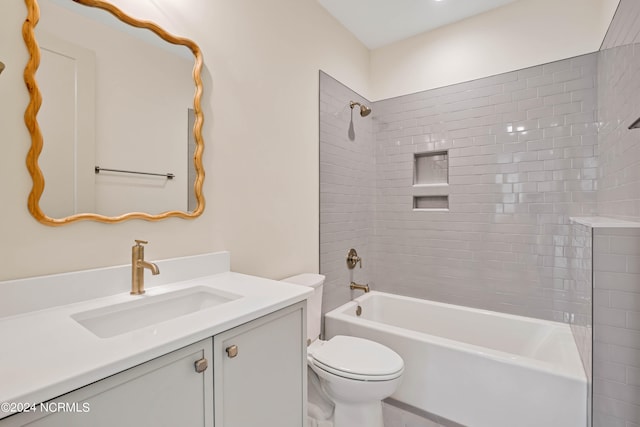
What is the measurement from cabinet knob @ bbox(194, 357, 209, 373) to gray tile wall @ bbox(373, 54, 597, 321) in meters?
2.16

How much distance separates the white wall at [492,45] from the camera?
2045 mm

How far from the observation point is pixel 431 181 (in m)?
2.65

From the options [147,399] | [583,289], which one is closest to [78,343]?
[147,399]

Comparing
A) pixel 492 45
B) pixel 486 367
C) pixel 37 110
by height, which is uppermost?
A: pixel 492 45

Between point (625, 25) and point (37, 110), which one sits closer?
point (37, 110)

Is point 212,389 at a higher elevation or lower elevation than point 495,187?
lower

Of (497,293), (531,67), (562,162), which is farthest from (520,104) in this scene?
(497,293)

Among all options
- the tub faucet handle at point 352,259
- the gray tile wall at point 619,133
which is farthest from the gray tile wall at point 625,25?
the tub faucet handle at point 352,259

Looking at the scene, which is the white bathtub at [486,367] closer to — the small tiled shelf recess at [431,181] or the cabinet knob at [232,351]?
the small tiled shelf recess at [431,181]

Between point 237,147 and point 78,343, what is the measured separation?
1.13 metres

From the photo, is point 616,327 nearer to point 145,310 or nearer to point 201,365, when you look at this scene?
point 201,365

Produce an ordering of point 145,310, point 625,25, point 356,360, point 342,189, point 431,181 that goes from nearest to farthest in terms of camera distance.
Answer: point 145,310, point 625,25, point 356,360, point 342,189, point 431,181

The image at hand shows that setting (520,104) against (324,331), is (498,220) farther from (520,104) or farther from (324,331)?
(324,331)

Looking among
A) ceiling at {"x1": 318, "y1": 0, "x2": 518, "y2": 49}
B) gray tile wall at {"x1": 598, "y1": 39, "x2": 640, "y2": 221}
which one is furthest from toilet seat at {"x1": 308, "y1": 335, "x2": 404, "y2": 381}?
ceiling at {"x1": 318, "y1": 0, "x2": 518, "y2": 49}
